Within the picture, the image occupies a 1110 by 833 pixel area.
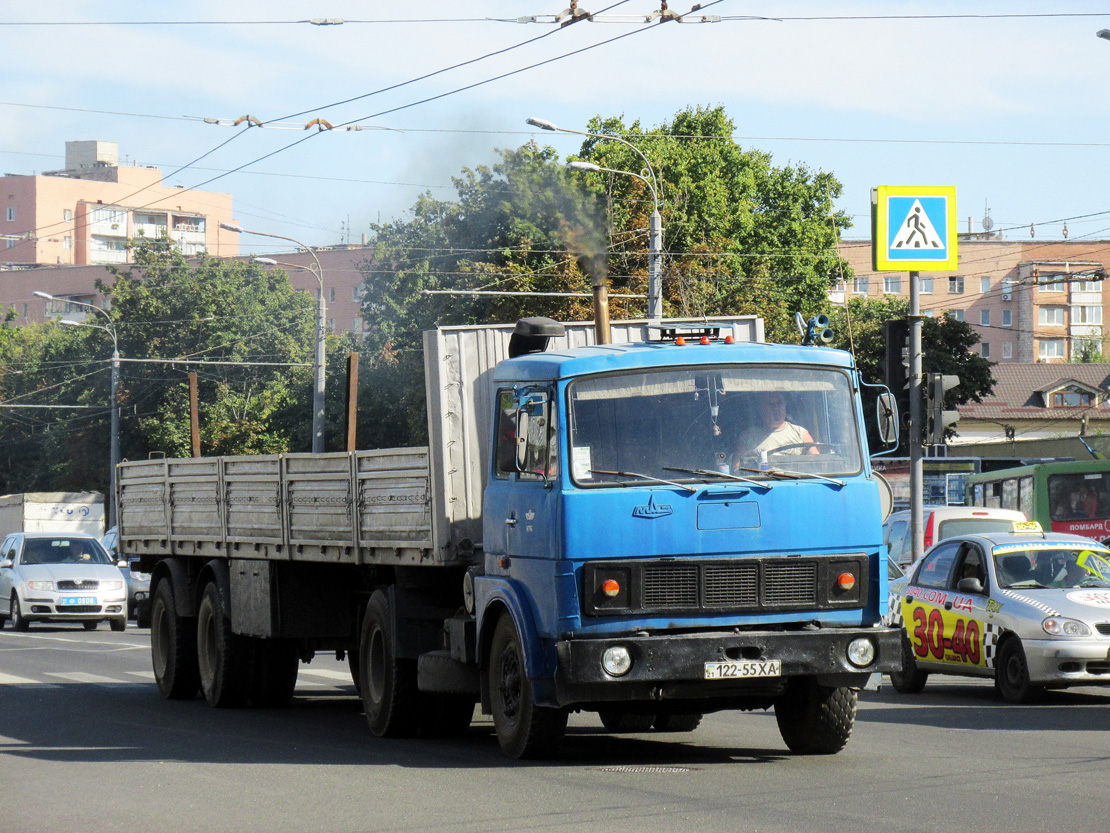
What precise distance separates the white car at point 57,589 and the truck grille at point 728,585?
836 inches

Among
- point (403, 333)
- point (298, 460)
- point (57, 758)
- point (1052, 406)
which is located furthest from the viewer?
point (1052, 406)

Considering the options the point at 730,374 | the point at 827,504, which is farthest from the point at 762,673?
the point at 730,374

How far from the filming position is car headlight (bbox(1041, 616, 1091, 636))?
44.5ft

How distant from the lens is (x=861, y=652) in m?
9.55

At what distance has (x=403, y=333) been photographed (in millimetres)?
55156

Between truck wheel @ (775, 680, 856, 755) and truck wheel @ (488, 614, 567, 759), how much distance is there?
145 centimetres

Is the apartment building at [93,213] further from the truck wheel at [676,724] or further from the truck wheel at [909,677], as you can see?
the truck wheel at [676,724]

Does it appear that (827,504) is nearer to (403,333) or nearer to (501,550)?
(501,550)

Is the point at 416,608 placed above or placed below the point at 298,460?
below

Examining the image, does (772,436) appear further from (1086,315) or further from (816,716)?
(1086,315)

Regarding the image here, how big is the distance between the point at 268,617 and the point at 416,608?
262 centimetres

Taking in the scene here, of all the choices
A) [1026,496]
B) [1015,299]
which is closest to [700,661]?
[1026,496]

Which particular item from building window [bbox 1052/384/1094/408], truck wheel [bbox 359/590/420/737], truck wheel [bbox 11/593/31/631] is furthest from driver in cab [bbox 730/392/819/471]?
building window [bbox 1052/384/1094/408]

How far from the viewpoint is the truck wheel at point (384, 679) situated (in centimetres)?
1155
